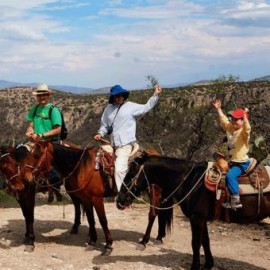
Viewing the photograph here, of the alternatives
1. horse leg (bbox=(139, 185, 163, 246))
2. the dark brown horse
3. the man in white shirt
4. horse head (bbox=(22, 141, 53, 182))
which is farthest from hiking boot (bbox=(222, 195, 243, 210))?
horse head (bbox=(22, 141, 53, 182))

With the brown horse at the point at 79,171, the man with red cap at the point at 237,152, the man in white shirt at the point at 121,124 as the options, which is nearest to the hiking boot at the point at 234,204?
the man with red cap at the point at 237,152

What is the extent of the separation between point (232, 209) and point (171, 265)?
146 cm

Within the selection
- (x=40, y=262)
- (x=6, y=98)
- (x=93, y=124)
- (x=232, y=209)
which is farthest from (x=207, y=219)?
(x=6, y=98)

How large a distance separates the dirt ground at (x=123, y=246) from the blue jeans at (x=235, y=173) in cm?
156

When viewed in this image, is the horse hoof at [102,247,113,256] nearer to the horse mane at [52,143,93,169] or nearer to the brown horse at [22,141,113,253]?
the brown horse at [22,141,113,253]

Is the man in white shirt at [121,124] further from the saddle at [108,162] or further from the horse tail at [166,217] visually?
the horse tail at [166,217]

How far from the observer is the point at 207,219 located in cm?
702

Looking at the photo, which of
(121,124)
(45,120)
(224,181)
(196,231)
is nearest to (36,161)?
(45,120)

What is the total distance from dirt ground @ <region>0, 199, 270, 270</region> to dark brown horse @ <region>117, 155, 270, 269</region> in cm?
88

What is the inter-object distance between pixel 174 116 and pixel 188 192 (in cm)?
2967

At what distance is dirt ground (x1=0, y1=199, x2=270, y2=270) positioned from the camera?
755 centimetres

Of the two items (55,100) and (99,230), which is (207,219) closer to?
(99,230)

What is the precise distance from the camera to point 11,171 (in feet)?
25.2

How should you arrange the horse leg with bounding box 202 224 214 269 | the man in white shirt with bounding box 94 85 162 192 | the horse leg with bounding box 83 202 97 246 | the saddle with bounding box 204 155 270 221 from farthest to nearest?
the horse leg with bounding box 83 202 97 246 < the man in white shirt with bounding box 94 85 162 192 < the horse leg with bounding box 202 224 214 269 < the saddle with bounding box 204 155 270 221
